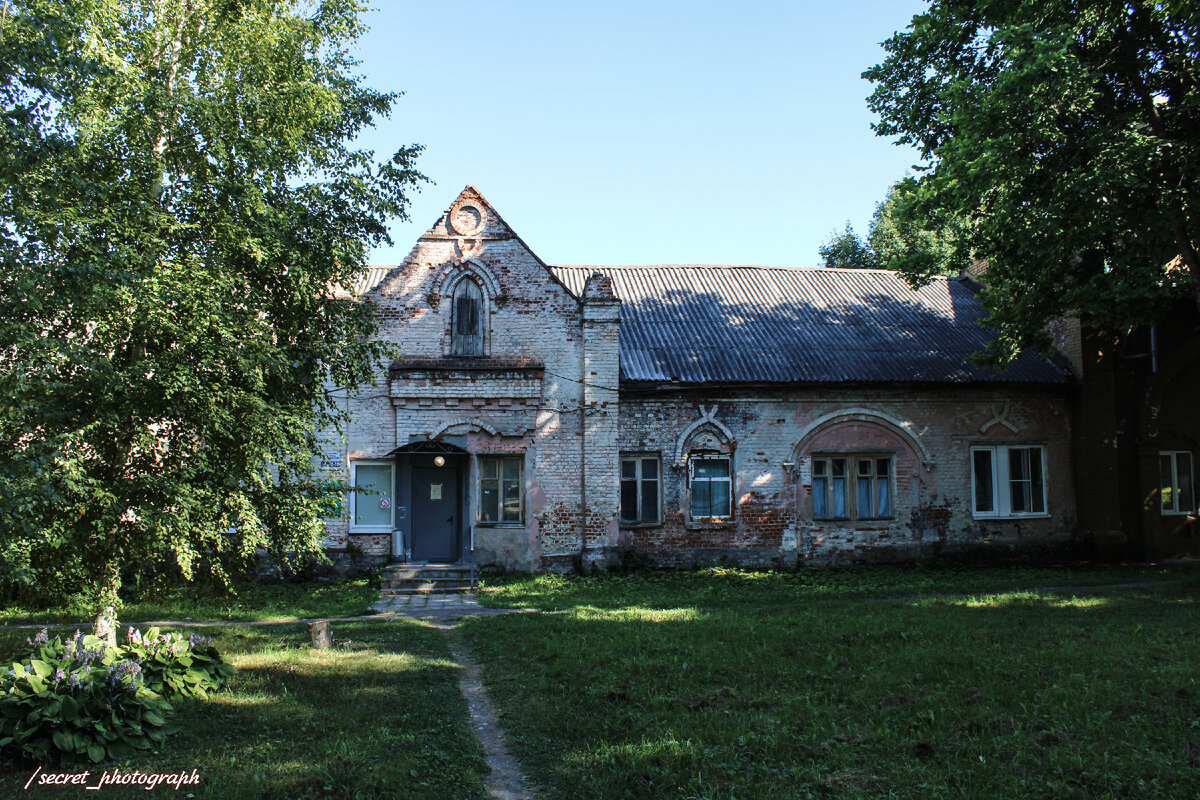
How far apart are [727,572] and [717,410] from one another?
344 centimetres

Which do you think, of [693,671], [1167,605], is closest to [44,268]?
[693,671]

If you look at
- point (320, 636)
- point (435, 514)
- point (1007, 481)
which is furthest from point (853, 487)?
point (320, 636)

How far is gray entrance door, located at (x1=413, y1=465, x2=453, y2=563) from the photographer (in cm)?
1711

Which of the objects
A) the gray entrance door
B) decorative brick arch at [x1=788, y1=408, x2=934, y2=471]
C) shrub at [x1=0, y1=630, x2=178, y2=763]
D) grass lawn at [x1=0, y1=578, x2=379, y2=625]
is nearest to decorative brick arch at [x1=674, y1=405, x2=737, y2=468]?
decorative brick arch at [x1=788, y1=408, x2=934, y2=471]

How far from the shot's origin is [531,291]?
17.2 meters

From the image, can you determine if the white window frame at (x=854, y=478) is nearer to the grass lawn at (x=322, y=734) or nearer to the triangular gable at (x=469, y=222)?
the triangular gable at (x=469, y=222)

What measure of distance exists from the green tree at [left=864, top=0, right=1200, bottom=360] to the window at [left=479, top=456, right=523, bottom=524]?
30.8 feet

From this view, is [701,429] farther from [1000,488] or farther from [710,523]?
[1000,488]

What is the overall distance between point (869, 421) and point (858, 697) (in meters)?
12.0

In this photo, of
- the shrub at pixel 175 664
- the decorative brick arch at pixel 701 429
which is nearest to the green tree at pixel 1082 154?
the decorative brick arch at pixel 701 429

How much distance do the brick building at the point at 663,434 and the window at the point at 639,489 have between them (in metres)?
0.03

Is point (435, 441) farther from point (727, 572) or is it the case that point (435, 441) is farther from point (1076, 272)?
point (1076, 272)

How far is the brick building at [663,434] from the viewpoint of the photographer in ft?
55.2

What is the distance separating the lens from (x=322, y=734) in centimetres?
652
